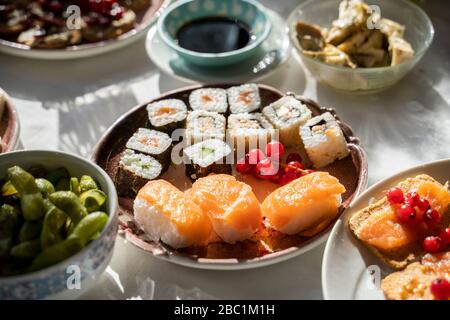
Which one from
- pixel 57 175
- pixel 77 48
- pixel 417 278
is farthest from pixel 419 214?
pixel 77 48

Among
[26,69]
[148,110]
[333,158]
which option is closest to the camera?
[333,158]

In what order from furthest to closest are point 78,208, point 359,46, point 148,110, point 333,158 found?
1. point 359,46
2. point 148,110
3. point 333,158
4. point 78,208

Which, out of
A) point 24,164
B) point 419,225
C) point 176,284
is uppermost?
point 24,164

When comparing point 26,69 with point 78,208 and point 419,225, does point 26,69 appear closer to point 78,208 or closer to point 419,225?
point 78,208

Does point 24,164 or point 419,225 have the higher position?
point 24,164

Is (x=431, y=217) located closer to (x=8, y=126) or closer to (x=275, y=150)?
(x=275, y=150)

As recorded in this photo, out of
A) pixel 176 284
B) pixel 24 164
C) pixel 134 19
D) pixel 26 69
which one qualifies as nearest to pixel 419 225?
pixel 176 284

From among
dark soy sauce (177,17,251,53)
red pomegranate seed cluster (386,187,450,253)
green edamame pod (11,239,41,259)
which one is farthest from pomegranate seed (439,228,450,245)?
dark soy sauce (177,17,251,53)

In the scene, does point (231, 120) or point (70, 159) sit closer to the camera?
point (70, 159)
